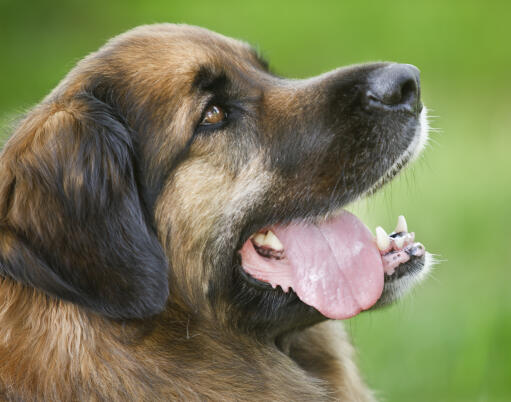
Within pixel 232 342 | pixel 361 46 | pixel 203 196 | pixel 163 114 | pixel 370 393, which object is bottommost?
pixel 361 46

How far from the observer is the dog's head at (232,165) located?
327 cm

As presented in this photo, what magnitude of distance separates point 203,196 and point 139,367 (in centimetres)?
Answer: 70

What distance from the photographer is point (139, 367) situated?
10.5 ft

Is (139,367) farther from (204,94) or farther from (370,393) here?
(370,393)

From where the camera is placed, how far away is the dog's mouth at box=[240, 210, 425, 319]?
3426 mm

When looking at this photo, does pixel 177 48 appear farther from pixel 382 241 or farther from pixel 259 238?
pixel 382 241

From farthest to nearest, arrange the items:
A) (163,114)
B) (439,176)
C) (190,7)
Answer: (190,7) < (439,176) < (163,114)

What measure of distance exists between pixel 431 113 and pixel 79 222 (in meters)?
6.73

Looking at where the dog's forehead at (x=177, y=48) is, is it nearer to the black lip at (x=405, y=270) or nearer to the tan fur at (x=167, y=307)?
the tan fur at (x=167, y=307)

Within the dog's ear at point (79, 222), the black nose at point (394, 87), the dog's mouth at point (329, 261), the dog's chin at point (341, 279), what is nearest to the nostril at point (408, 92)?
the black nose at point (394, 87)

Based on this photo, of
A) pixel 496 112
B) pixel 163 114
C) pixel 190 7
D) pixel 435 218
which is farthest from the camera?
pixel 190 7

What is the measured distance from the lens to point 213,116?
3.52 m

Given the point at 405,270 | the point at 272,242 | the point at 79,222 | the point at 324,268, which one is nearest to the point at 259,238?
the point at 272,242

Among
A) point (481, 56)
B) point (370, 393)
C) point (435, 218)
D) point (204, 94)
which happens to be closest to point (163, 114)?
point (204, 94)
